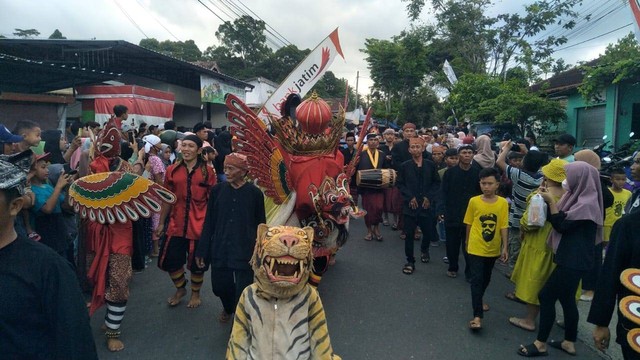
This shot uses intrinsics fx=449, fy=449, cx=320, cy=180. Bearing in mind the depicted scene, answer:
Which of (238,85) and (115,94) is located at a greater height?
(238,85)

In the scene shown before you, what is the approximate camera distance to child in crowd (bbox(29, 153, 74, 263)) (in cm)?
364

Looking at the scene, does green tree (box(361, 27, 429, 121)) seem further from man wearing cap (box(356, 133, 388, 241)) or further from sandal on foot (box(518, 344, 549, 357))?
sandal on foot (box(518, 344, 549, 357))

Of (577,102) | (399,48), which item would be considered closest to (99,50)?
(577,102)

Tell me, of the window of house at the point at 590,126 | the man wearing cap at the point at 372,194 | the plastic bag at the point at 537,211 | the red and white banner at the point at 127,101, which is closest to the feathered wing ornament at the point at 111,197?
the plastic bag at the point at 537,211

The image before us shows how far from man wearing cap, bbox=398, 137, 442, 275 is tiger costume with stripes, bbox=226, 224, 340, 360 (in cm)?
383

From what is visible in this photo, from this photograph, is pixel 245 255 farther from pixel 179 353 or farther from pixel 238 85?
pixel 238 85

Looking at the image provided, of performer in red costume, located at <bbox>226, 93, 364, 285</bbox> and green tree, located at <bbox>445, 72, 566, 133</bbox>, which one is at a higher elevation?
green tree, located at <bbox>445, 72, 566, 133</bbox>

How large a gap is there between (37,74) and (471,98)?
12576mm

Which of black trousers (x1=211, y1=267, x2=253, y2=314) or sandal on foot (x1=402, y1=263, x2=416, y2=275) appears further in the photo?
sandal on foot (x1=402, y1=263, x2=416, y2=275)

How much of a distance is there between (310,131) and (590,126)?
1356 centimetres

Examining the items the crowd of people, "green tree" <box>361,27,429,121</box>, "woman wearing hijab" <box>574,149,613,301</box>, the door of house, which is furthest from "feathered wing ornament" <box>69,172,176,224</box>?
"green tree" <box>361,27,429,121</box>

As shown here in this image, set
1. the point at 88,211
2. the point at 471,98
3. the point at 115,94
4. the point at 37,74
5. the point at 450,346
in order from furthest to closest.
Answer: the point at 471,98, the point at 115,94, the point at 37,74, the point at 450,346, the point at 88,211

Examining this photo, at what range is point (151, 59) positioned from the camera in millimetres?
13742

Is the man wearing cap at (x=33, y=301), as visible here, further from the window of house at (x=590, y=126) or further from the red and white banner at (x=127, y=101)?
the window of house at (x=590, y=126)
